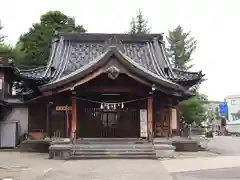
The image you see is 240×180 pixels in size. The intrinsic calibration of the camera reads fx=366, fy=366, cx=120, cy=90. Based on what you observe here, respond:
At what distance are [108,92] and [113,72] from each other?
193 cm

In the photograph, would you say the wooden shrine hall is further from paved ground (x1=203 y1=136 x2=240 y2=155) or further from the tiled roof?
paved ground (x1=203 y1=136 x2=240 y2=155)

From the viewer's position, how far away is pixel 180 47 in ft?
185

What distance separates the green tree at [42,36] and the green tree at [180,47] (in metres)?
15.0

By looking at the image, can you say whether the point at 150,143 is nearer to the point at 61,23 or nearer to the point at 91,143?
the point at 91,143

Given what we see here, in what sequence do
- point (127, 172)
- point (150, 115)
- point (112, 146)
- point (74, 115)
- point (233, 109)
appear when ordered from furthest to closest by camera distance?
point (233, 109)
point (150, 115)
point (74, 115)
point (112, 146)
point (127, 172)

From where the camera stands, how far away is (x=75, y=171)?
13398 mm

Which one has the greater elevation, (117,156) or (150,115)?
(150,115)

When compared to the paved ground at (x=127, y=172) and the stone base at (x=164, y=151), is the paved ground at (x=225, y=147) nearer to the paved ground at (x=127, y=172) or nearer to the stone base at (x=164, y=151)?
the stone base at (x=164, y=151)

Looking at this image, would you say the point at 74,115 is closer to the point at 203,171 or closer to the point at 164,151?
the point at 164,151

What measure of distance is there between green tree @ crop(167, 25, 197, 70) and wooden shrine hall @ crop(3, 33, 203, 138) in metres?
28.3

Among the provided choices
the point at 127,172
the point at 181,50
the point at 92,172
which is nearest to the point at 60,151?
the point at 92,172

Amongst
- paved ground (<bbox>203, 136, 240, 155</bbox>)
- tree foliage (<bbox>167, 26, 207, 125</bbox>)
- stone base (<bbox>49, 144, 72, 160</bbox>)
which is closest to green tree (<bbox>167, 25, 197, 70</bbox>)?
tree foliage (<bbox>167, 26, 207, 125</bbox>)

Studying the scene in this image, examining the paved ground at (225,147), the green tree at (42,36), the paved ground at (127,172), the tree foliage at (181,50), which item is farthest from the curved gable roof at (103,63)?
the tree foliage at (181,50)

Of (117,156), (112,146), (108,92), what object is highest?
(108,92)
